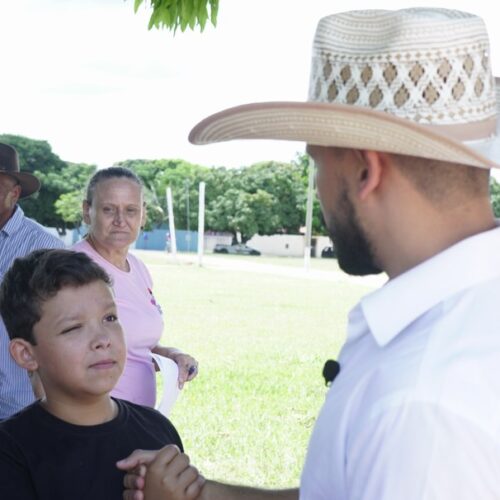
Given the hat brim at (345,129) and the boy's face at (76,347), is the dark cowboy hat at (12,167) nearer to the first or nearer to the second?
the boy's face at (76,347)

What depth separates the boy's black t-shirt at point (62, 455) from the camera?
219cm

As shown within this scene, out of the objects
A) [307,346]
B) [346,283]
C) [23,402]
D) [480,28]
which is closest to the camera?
[480,28]

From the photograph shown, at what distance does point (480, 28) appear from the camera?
143 cm

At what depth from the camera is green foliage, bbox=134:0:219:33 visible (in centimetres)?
473

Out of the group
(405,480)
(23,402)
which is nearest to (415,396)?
(405,480)

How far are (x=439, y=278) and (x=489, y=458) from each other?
27 cm

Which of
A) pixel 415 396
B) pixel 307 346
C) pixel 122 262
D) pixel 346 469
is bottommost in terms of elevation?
pixel 307 346

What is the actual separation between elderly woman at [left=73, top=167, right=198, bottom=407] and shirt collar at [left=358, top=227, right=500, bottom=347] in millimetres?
2694

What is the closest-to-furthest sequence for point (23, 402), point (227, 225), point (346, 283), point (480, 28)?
point (480, 28)
point (23, 402)
point (346, 283)
point (227, 225)

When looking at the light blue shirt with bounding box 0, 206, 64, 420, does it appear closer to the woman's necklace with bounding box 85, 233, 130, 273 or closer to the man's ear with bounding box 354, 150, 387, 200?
the woman's necklace with bounding box 85, 233, 130, 273

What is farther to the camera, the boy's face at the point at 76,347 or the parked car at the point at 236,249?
the parked car at the point at 236,249

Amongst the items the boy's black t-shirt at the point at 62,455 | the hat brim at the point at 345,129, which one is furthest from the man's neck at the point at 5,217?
the hat brim at the point at 345,129

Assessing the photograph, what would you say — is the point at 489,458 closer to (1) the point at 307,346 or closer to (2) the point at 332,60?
(2) the point at 332,60

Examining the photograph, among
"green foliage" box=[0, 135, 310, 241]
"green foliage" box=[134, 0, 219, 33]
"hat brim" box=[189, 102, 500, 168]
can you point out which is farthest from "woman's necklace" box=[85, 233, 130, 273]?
"green foliage" box=[0, 135, 310, 241]
